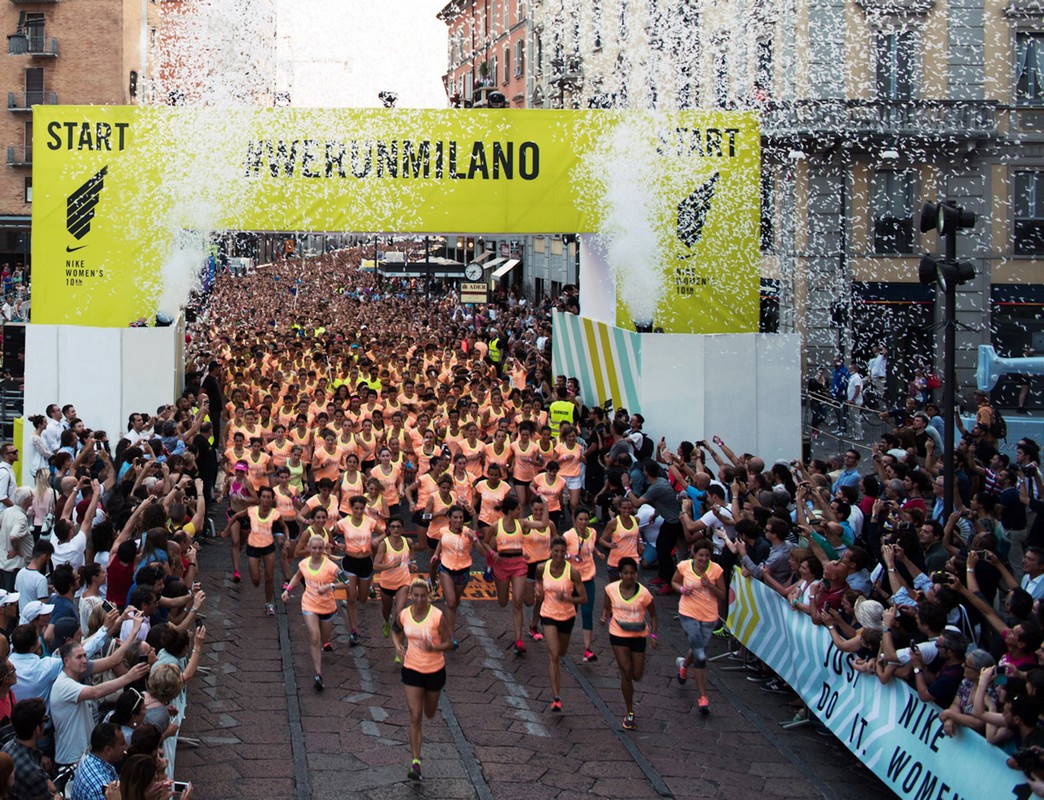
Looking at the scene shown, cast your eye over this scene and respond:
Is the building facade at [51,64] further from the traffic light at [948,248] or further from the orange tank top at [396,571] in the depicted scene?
the traffic light at [948,248]

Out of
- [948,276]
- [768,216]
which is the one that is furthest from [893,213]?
[948,276]

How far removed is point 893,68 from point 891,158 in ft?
6.82

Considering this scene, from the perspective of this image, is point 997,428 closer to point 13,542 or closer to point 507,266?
point 13,542

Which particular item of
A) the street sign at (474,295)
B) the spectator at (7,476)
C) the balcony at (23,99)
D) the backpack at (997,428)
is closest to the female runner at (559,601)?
the spectator at (7,476)

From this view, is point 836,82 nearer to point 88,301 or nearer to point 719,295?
point 719,295

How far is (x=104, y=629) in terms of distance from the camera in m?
8.34

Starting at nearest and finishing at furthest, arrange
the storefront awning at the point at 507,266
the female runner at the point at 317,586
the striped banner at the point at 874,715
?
the striped banner at the point at 874,715 < the female runner at the point at 317,586 < the storefront awning at the point at 507,266

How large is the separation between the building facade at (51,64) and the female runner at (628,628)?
45577mm

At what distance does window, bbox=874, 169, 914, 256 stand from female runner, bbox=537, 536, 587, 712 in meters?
19.4

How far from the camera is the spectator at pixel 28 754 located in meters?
6.38

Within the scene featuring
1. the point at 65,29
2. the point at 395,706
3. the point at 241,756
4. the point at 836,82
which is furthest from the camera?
the point at 65,29

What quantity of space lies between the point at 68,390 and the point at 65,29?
38.0m

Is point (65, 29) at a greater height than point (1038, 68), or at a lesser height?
greater

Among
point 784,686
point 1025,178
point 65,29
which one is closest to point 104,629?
point 784,686
